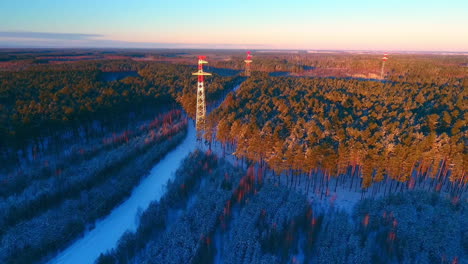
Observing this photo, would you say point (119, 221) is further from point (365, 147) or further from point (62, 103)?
point (62, 103)

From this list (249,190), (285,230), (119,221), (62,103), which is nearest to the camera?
(285,230)

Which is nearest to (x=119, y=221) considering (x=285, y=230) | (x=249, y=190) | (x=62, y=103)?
(x=249, y=190)

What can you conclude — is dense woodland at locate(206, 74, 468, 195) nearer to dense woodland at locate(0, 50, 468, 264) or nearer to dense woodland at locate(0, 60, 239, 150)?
dense woodland at locate(0, 50, 468, 264)

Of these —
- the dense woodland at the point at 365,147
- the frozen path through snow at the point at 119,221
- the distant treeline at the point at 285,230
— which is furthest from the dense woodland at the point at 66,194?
the dense woodland at the point at 365,147

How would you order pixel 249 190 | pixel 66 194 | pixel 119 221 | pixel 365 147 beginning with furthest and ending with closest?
1. pixel 365 147
2. pixel 249 190
3. pixel 66 194
4. pixel 119 221

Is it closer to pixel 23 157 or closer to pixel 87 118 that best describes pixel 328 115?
pixel 87 118

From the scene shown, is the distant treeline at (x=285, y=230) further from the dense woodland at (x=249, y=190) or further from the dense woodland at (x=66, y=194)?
the dense woodland at (x=66, y=194)

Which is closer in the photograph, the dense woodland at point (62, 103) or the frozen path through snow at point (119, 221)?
the frozen path through snow at point (119, 221)

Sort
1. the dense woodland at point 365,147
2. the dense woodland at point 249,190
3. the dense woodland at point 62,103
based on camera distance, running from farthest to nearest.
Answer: the dense woodland at point 62,103, the dense woodland at point 365,147, the dense woodland at point 249,190

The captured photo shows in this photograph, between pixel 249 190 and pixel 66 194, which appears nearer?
pixel 66 194
